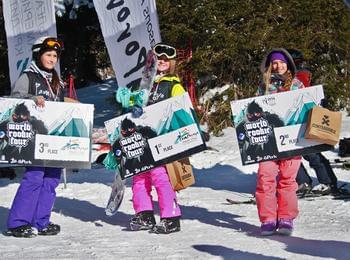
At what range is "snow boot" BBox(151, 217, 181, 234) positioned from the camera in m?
6.40

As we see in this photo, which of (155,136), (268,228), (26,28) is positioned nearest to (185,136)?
(155,136)

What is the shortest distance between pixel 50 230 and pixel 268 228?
194 centimetres

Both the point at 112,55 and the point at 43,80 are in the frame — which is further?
the point at 112,55

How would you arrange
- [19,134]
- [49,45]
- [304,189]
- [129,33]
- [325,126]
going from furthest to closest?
1. [129,33]
2. [304,189]
3. [49,45]
4. [19,134]
5. [325,126]

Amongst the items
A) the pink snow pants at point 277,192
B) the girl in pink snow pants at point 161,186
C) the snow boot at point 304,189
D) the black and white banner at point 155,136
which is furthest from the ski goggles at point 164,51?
the snow boot at point 304,189

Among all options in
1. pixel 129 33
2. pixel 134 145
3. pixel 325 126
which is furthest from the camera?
pixel 129 33

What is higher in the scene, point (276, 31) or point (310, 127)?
point (276, 31)

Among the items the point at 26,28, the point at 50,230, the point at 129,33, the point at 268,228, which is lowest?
the point at 268,228

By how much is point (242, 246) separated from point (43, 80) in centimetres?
234

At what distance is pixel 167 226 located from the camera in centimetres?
641

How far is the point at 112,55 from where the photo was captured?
29.2 feet

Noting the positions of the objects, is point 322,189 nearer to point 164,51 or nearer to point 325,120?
point 325,120

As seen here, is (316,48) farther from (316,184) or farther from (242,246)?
(242,246)

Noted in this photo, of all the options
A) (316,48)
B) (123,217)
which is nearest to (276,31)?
(316,48)
